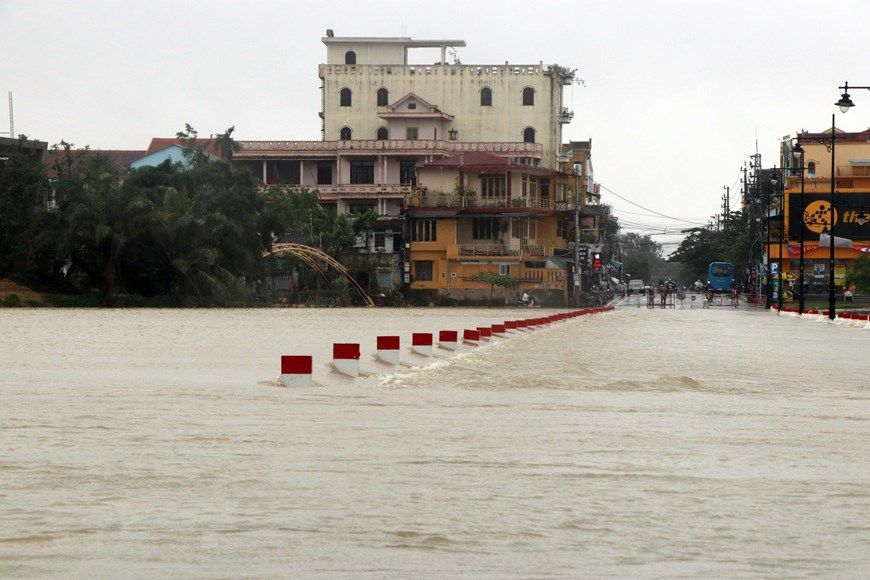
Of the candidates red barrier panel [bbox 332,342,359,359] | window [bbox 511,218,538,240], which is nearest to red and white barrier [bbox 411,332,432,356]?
red barrier panel [bbox 332,342,359,359]

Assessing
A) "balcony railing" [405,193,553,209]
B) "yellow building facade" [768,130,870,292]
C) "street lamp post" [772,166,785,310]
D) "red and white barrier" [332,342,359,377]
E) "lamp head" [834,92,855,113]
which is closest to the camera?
"red and white barrier" [332,342,359,377]

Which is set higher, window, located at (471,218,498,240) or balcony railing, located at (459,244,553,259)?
window, located at (471,218,498,240)

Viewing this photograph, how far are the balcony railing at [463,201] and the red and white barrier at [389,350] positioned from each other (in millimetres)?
79072

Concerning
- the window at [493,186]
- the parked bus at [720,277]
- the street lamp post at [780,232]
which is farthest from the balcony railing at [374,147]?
the parked bus at [720,277]

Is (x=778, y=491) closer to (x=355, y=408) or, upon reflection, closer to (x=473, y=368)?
(x=355, y=408)

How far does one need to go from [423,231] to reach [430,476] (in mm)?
94431

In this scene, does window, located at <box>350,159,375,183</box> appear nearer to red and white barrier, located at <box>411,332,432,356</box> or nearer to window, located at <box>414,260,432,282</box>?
window, located at <box>414,260,432,282</box>

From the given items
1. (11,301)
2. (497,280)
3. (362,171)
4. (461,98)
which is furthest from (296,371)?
(461,98)

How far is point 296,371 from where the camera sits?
1881 cm

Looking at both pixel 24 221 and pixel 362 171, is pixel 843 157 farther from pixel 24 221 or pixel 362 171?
pixel 24 221

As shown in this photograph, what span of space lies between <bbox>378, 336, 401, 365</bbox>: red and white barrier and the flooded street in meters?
2.88

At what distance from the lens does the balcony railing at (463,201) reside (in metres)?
104

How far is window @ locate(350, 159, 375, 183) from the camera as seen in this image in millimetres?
113688

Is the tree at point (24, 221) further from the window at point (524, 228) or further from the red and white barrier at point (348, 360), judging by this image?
the red and white barrier at point (348, 360)
